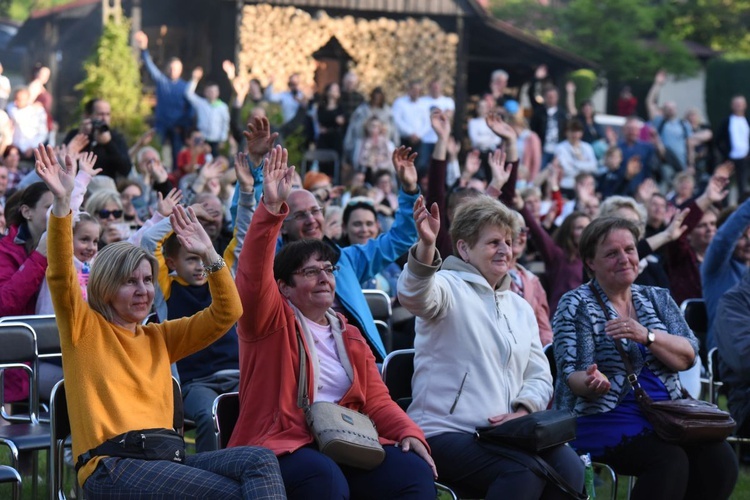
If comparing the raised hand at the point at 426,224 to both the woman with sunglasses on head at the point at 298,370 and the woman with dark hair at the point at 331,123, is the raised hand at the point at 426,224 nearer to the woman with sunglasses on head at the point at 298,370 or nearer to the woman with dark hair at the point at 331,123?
the woman with sunglasses on head at the point at 298,370

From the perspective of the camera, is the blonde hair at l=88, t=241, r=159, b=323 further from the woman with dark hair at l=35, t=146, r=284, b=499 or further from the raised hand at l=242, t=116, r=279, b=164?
the raised hand at l=242, t=116, r=279, b=164

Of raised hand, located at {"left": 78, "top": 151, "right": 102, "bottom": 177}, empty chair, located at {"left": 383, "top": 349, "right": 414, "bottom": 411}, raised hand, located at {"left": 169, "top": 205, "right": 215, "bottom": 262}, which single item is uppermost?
raised hand, located at {"left": 78, "top": 151, "right": 102, "bottom": 177}

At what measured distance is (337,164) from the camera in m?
18.0

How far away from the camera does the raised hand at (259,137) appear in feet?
20.2

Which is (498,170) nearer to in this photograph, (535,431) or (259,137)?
(259,137)

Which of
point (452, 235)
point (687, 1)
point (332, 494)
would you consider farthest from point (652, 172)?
point (687, 1)

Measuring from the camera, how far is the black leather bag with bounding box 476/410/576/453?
5.15 meters

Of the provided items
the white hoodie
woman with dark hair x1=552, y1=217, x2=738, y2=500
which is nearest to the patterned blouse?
woman with dark hair x1=552, y1=217, x2=738, y2=500

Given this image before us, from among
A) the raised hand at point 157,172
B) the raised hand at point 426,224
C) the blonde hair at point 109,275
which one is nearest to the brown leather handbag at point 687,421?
the raised hand at point 426,224

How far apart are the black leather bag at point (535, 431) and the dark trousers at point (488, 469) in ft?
0.26

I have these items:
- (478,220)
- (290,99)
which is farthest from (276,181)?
(290,99)

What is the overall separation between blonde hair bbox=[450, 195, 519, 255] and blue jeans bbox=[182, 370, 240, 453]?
146cm

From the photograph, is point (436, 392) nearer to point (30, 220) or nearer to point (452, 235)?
point (452, 235)

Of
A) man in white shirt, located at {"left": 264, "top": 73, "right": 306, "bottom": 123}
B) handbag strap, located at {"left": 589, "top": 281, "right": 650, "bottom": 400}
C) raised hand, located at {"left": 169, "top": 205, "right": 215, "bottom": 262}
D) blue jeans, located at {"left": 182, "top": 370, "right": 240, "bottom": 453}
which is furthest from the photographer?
man in white shirt, located at {"left": 264, "top": 73, "right": 306, "bottom": 123}
